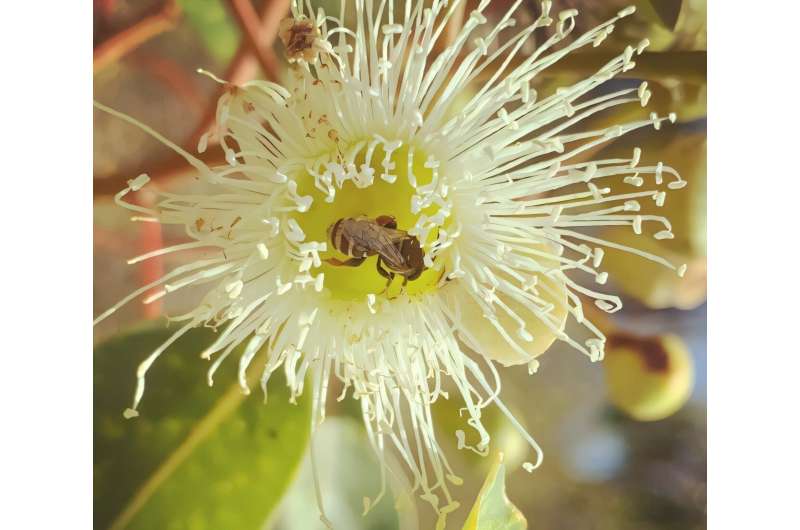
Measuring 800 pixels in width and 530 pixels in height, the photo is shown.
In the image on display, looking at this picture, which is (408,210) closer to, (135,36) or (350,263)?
(350,263)

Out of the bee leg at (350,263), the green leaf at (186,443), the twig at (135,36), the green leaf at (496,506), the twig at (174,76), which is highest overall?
the twig at (135,36)

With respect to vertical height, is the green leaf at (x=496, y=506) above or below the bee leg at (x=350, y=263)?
below

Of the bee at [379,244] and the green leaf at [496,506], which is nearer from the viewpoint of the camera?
the bee at [379,244]

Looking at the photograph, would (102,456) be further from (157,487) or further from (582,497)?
(582,497)

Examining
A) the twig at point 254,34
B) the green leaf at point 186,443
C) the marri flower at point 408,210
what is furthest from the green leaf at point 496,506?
the twig at point 254,34

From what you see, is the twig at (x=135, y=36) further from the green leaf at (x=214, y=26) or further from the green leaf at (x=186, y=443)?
the green leaf at (x=186, y=443)
